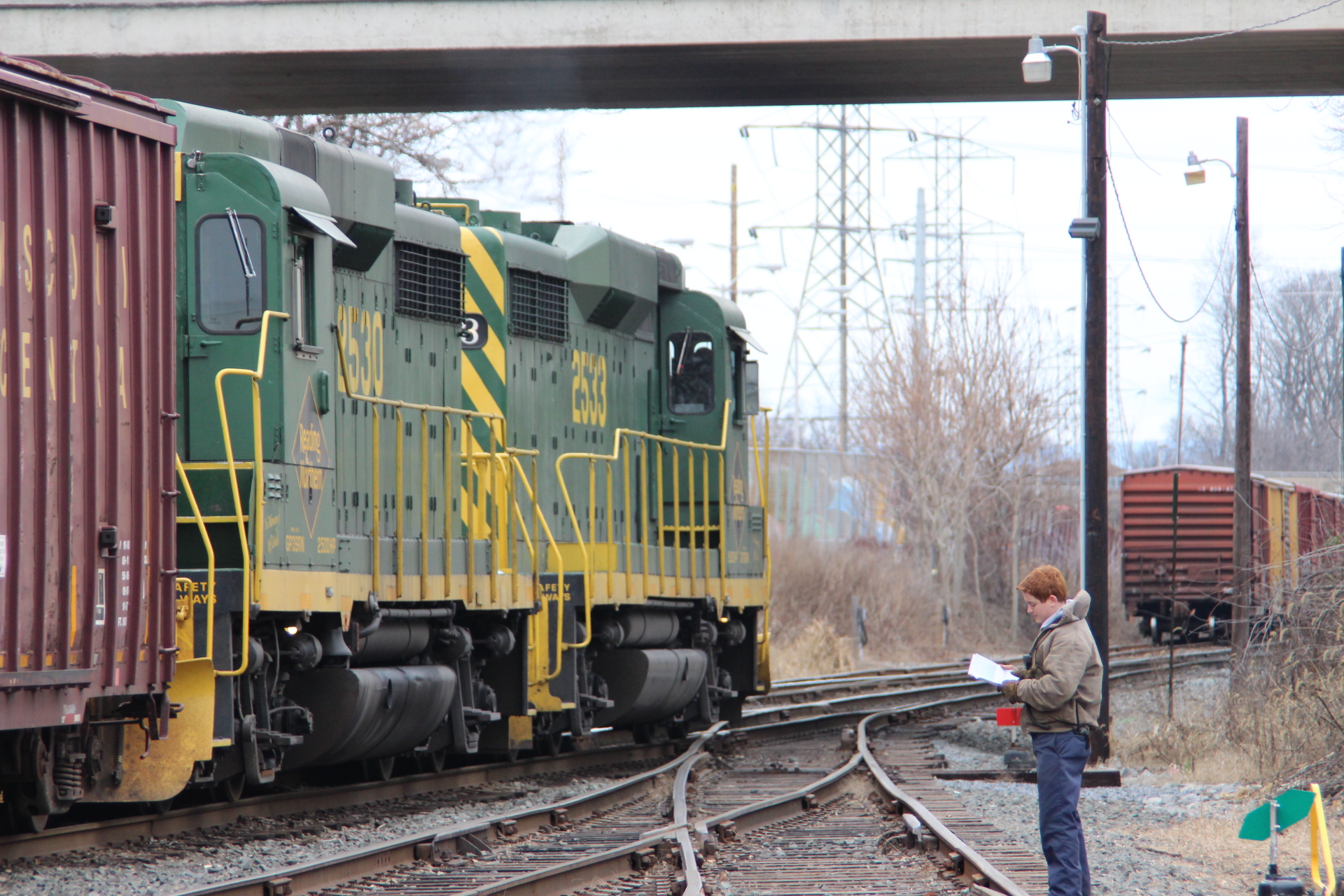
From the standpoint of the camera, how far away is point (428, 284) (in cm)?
1070

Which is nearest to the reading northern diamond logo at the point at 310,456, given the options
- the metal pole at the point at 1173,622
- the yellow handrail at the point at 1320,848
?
the yellow handrail at the point at 1320,848

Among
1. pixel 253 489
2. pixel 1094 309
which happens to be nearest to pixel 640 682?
pixel 1094 309

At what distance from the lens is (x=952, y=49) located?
14.8 m

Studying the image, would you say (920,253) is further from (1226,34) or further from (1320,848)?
(1320,848)

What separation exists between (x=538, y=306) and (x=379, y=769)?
3732mm

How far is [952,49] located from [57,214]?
10.2 m

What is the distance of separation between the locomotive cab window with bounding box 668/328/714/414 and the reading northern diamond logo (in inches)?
218

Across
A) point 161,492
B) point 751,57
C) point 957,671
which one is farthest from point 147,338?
point 957,671

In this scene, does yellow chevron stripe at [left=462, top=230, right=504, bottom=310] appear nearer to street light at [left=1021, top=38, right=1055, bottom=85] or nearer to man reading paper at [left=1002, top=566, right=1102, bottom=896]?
street light at [left=1021, top=38, right=1055, bottom=85]

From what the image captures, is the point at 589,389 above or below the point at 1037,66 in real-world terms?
below

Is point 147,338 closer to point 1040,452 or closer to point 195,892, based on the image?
point 195,892

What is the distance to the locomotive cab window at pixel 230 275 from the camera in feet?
26.9

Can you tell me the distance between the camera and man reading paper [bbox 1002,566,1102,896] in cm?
621

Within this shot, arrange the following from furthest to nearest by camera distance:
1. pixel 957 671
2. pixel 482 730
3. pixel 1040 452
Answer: pixel 1040 452 → pixel 957 671 → pixel 482 730
